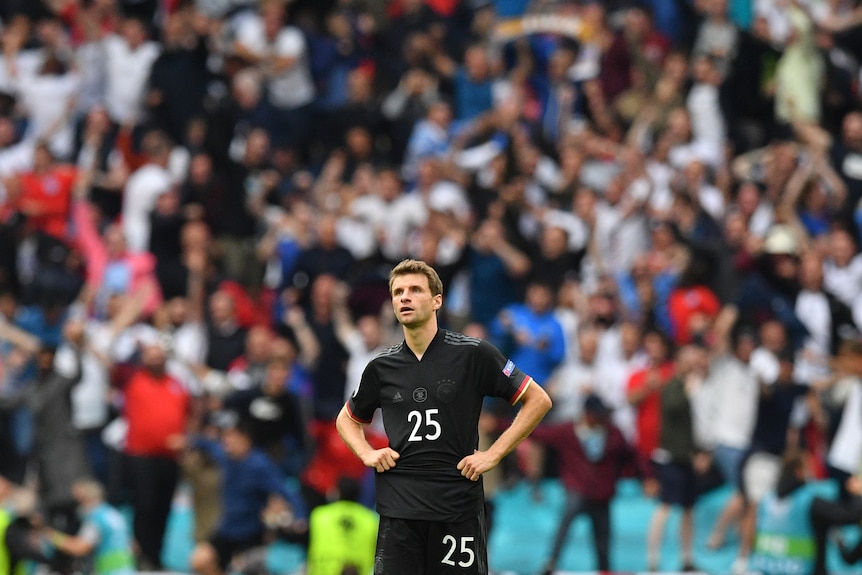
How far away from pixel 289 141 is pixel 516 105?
287 centimetres

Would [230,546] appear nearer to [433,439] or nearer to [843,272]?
[433,439]

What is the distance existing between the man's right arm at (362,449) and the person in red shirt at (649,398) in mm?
7045

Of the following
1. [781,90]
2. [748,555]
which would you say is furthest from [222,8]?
[748,555]

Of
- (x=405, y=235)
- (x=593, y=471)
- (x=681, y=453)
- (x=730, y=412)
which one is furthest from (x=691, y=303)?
(x=405, y=235)

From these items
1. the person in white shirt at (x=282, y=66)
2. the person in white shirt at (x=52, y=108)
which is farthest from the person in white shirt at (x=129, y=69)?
the person in white shirt at (x=282, y=66)

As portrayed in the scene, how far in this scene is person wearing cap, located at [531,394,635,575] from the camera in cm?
1400

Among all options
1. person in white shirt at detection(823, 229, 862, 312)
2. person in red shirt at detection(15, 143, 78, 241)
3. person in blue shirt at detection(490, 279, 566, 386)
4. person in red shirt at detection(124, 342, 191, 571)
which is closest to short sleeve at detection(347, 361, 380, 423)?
person in red shirt at detection(124, 342, 191, 571)

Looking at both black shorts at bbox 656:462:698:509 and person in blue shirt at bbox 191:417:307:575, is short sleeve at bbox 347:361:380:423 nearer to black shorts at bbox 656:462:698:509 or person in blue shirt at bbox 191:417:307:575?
person in blue shirt at bbox 191:417:307:575

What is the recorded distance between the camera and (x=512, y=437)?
25.8ft

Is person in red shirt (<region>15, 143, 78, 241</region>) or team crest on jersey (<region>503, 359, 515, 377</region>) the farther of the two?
person in red shirt (<region>15, 143, 78, 241</region>)

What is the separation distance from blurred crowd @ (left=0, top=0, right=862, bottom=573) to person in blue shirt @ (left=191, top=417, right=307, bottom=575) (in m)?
0.03

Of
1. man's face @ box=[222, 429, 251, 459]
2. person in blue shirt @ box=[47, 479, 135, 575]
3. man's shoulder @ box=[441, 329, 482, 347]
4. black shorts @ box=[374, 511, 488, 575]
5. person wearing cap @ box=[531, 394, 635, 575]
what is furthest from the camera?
person wearing cap @ box=[531, 394, 635, 575]

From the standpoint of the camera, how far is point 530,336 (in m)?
15.5

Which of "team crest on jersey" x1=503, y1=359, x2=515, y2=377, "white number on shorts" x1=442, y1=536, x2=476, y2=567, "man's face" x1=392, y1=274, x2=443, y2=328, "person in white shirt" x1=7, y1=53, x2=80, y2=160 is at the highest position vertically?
"person in white shirt" x1=7, y1=53, x2=80, y2=160
